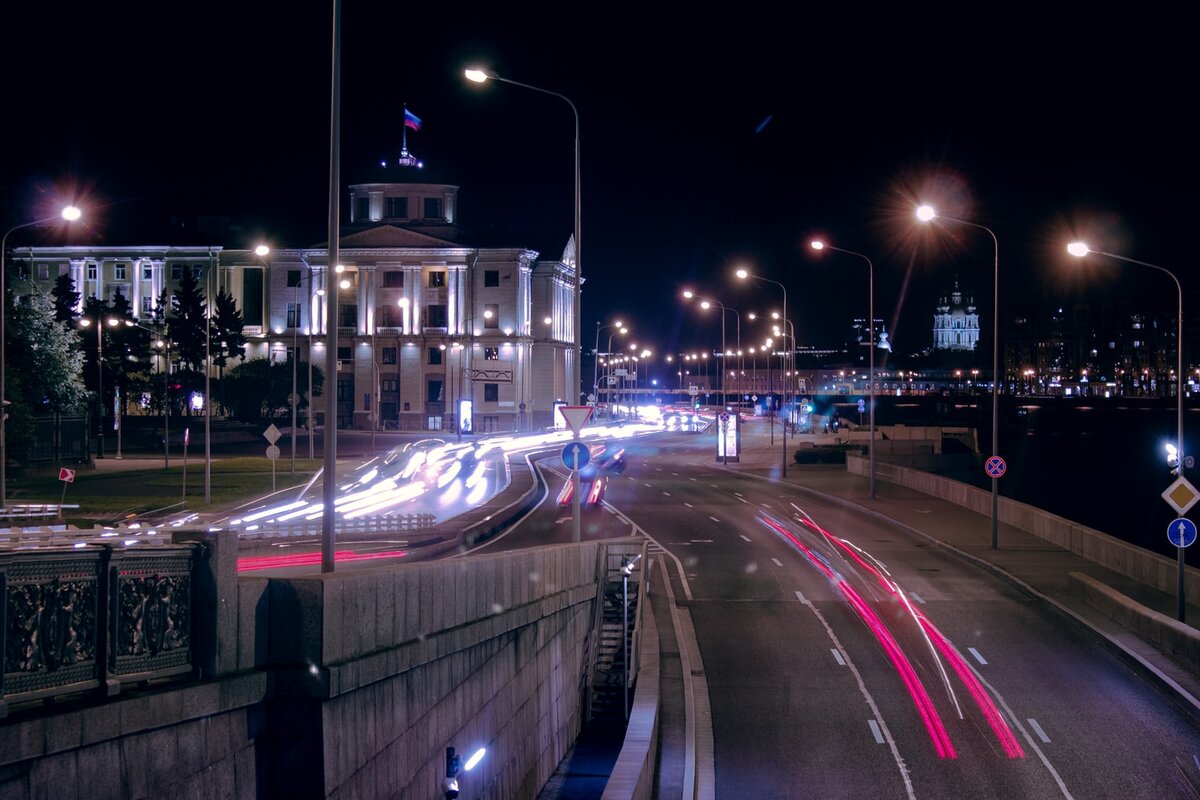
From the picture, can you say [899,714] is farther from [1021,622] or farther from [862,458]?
[862,458]

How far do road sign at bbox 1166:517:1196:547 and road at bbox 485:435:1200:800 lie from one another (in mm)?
2574

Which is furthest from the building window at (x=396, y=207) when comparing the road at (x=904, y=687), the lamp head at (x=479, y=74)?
the lamp head at (x=479, y=74)

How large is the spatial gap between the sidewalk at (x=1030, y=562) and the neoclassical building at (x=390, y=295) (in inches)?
2009

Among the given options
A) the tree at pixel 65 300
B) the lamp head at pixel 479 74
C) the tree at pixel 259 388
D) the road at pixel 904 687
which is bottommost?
the road at pixel 904 687

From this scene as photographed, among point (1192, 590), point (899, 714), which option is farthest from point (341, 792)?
point (1192, 590)

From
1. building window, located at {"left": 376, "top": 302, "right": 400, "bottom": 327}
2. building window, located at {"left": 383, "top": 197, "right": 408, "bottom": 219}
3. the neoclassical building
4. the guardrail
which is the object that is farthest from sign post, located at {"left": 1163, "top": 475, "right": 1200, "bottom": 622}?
building window, located at {"left": 383, "top": 197, "right": 408, "bottom": 219}

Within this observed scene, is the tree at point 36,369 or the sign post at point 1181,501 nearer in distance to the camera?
the sign post at point 1181,501

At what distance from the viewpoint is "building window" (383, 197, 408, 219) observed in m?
108

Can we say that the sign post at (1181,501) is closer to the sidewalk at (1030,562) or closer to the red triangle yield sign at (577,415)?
the sidewalk at (1030,562)

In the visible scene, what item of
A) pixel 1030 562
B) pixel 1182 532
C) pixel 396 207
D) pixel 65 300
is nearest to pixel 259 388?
pixel 65 300

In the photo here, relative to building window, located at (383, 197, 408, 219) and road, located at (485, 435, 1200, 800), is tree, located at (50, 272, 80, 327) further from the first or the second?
road, located at (485, 435, 1200, 800)

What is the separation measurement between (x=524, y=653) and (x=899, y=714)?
7.03 meters

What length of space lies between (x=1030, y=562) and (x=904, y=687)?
1335 cm

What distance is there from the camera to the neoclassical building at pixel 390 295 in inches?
4109
